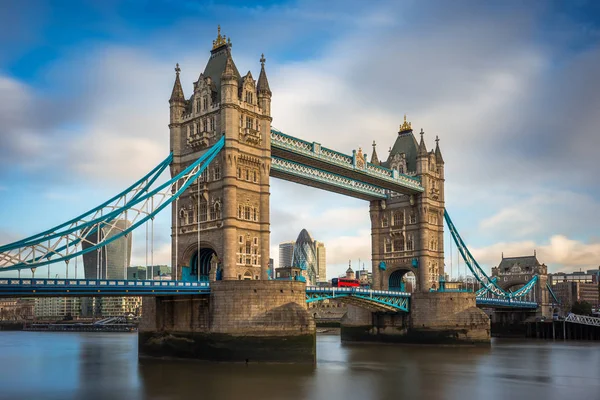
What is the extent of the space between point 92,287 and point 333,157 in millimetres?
27080

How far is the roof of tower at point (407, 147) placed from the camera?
72.4 m

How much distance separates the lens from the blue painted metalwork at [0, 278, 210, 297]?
35281 mm

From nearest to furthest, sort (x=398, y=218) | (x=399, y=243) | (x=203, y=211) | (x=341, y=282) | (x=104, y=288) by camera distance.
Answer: (x=104, y=288) < (x=203, y=211) < (x=341, y=282) < (x=399, y=243) < (x=398, y=218)

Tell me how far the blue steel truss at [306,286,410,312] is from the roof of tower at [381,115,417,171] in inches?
635

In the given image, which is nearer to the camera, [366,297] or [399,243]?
[366,297]

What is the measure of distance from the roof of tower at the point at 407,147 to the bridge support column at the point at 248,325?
104 feet

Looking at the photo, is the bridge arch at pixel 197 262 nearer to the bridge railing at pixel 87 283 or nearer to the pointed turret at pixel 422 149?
the bridge railing at pixel 87 283

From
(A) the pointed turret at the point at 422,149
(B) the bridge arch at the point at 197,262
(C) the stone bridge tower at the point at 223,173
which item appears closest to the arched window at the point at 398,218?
(A) the pointed turret at the point at 422,149

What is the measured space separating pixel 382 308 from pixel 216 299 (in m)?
24.2

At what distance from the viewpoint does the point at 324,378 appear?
1457 inches

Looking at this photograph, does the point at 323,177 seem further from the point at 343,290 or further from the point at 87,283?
the point at 87,283

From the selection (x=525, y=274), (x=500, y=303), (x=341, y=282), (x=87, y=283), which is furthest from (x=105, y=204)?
(x=525, y=274)

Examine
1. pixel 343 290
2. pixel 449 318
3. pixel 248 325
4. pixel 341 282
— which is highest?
pixel 341 282

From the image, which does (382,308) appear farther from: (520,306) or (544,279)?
(544,279)
